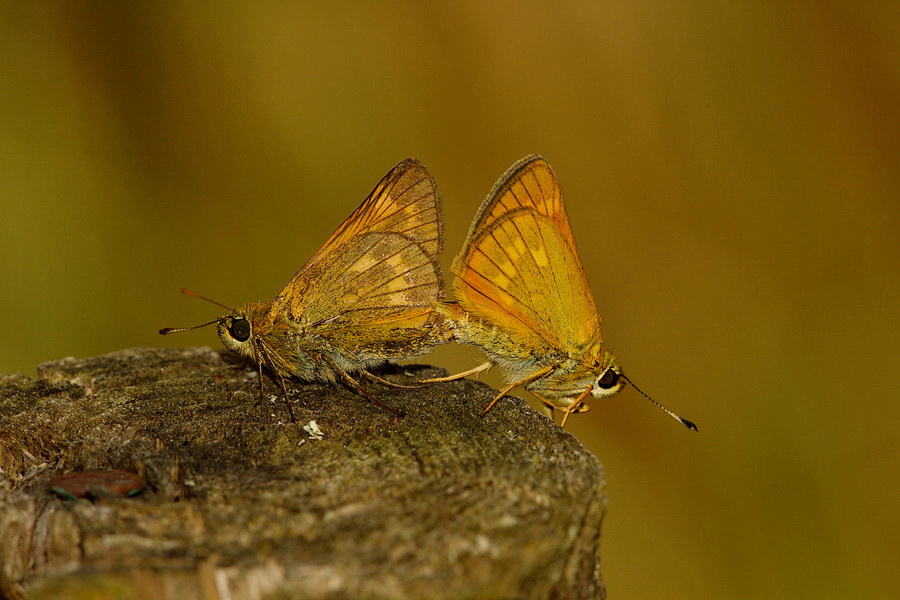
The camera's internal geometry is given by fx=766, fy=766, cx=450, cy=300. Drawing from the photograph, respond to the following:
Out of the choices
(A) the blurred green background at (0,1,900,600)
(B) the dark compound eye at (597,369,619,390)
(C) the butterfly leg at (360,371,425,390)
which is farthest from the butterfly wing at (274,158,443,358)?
(A) the blurred green background at (0,1,900,600)

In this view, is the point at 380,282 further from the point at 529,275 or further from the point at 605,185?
the point at 605,185

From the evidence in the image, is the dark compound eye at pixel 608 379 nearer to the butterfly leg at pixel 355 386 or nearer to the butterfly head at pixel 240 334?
the butterfly leg at pixel 355 386

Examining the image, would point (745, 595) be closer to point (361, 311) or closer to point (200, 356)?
point (361, 311)

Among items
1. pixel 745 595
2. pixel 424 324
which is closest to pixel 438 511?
pixel 424 324

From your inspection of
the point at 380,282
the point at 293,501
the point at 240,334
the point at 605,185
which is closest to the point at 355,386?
the point at 240,334

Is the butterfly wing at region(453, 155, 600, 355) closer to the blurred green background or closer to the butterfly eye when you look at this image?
the butterfly eye

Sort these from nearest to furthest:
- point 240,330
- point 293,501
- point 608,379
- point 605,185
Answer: point 293,501, point 240,330, point 608,379, point 605,185
